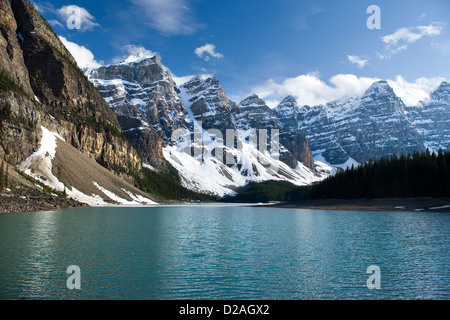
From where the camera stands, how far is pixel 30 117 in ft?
417

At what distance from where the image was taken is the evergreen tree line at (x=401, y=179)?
317ft

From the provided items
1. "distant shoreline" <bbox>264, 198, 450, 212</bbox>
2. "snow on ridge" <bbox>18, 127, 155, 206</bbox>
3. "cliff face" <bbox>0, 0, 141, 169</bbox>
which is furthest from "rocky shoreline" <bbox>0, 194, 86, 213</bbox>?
"distant shoreline" <bbox>264, 198, 450, 212</bbox>

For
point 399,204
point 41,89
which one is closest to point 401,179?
point 399,204

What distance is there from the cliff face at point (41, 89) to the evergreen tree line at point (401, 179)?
115 metres

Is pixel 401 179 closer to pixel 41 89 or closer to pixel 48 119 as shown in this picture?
pixel 48 119

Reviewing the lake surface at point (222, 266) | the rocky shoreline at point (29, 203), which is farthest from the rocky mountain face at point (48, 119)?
the lake surface at point (222, 266)

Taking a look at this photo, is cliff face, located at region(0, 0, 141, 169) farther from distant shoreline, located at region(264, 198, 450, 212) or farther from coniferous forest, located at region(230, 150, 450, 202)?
coniferous forest, located at region(230, 150, 450, 202)

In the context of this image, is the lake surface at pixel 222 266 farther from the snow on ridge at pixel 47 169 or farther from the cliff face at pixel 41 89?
the cliff face at pixel 41 89

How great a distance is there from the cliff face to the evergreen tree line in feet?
378

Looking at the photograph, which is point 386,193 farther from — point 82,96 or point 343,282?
point 82,96

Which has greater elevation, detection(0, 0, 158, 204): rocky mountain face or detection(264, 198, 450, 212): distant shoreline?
detection(0, 0, 158, 204): rocky mountain face

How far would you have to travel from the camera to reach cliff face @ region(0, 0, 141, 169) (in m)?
124

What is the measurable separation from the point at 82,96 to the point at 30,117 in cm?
7056
